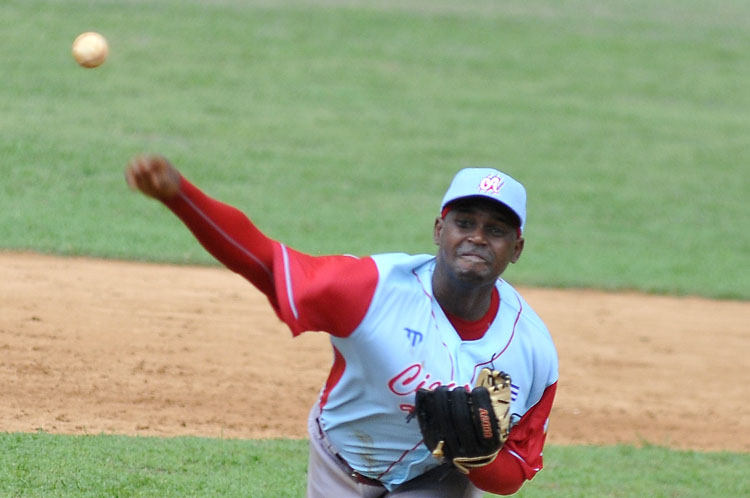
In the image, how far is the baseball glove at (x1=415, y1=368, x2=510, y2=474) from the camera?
3.65 meters

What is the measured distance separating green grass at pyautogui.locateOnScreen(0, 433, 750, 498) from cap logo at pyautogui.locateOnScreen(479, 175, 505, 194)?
252 centimetres

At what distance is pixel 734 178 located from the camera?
52.3ft

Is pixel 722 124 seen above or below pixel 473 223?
below

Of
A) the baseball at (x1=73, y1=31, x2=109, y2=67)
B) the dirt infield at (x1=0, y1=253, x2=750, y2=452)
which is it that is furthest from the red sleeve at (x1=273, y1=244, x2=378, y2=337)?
the dirt infield at (x1=0, y1=253, x2=750, y2=452)

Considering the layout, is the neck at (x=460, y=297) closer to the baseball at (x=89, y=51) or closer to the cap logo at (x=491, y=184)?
the cap logo at (x=491, y=184)

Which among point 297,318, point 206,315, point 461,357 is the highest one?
point 297,318

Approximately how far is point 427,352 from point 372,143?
11999 mm

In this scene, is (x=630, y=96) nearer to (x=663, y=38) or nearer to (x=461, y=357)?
(x=663, y=38)

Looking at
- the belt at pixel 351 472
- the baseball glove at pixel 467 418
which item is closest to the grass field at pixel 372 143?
the belt at pixel 351 472

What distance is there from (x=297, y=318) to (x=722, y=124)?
52.6ft

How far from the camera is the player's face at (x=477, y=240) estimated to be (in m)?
3.82

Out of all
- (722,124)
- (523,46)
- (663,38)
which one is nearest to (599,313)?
(722,124)

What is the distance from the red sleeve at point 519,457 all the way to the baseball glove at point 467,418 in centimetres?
15

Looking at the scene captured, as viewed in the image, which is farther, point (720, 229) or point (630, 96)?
point (630, 96)
